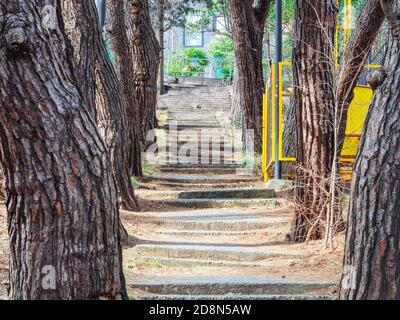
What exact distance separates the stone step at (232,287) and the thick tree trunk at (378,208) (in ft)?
8.08

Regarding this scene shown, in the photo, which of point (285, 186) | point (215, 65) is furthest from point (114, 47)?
point (215, 65)

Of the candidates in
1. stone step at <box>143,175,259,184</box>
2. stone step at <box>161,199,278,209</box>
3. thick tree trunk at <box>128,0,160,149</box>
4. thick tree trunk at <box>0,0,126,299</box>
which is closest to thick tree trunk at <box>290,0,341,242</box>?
stone step at <box>161,199,278,209</box>

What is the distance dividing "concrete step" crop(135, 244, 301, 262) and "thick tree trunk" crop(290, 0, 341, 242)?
0.66 metres

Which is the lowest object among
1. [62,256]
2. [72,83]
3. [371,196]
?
[62,256]

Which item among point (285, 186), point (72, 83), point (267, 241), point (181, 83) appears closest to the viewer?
point (72, 83)

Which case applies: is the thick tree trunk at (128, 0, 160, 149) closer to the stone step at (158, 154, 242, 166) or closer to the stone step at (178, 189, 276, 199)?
the stone step at (158, 154, 242, 166)

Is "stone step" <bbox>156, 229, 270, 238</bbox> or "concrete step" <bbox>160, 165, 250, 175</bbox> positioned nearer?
"stone step" <bbox>156, 229, 270, 238</bbox>

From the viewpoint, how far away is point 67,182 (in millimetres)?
5348

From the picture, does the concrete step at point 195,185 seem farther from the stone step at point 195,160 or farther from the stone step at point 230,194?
the stone step at point 195,160

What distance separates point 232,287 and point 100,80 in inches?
202

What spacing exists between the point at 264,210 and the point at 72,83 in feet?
26.6

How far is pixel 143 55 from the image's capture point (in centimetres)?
1833

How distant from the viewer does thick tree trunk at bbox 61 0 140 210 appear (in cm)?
1082
